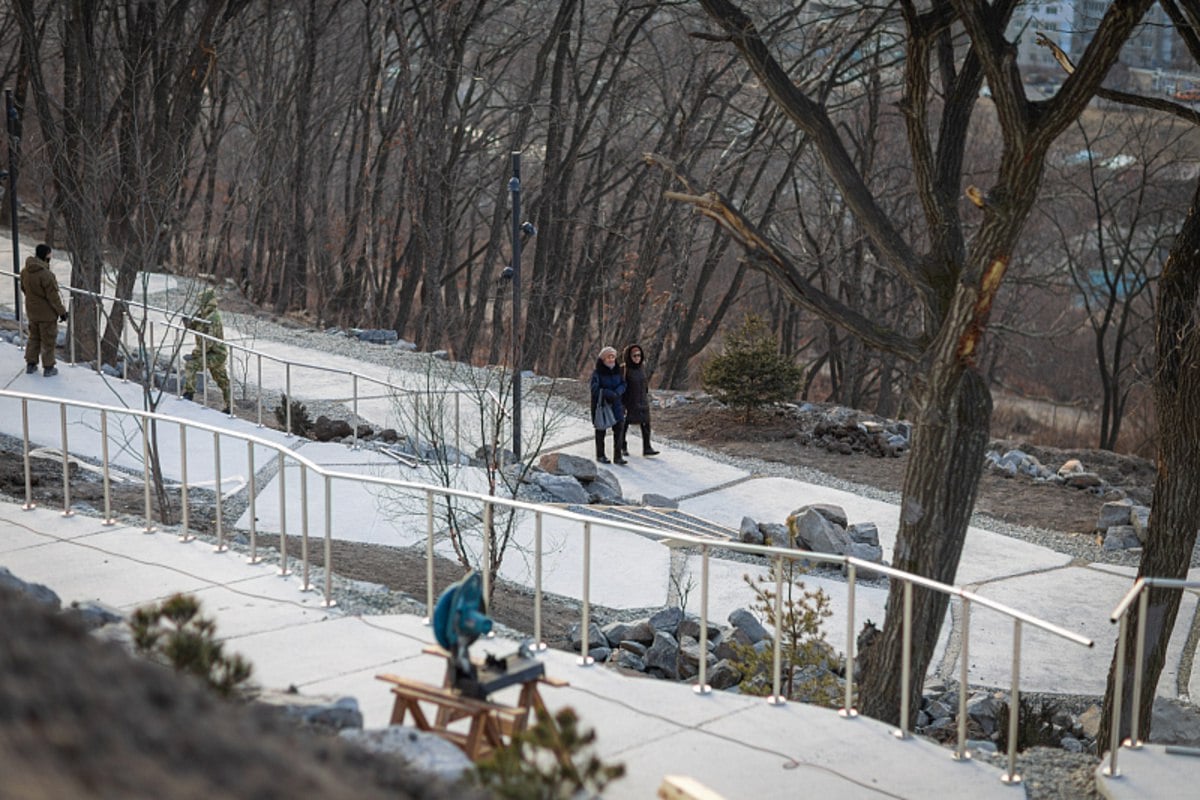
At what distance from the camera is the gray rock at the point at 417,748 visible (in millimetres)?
4406

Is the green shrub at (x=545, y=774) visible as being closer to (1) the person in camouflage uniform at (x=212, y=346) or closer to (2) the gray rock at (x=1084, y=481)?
(1) the person in camouflage uniform at (x=212, y=346)

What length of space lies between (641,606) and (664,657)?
161 centimetres

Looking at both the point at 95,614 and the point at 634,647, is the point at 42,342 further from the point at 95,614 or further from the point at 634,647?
the point at 95,614

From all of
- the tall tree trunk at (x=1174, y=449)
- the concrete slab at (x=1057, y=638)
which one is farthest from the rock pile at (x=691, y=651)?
the tall tree trunk at (x=1174, y=449)

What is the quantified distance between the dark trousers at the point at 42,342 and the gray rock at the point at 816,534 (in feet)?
32.7

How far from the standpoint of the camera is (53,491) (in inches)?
491

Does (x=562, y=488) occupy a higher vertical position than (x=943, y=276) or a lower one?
lower

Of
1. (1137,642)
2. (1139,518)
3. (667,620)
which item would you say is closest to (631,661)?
(667,620)

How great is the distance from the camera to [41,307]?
17.4 m

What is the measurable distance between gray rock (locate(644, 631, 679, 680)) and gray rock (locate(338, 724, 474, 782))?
6.13 meters

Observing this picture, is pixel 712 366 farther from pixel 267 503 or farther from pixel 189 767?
pixel 189 767

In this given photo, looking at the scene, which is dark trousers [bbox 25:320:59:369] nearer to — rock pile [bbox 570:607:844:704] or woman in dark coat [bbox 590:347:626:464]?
woman in dark coat [bbox 590:347:626:464]

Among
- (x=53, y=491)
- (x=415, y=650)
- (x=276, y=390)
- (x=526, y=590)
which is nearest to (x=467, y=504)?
(x=526, y=590)

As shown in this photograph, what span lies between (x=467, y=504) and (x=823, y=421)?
9.21 metres
